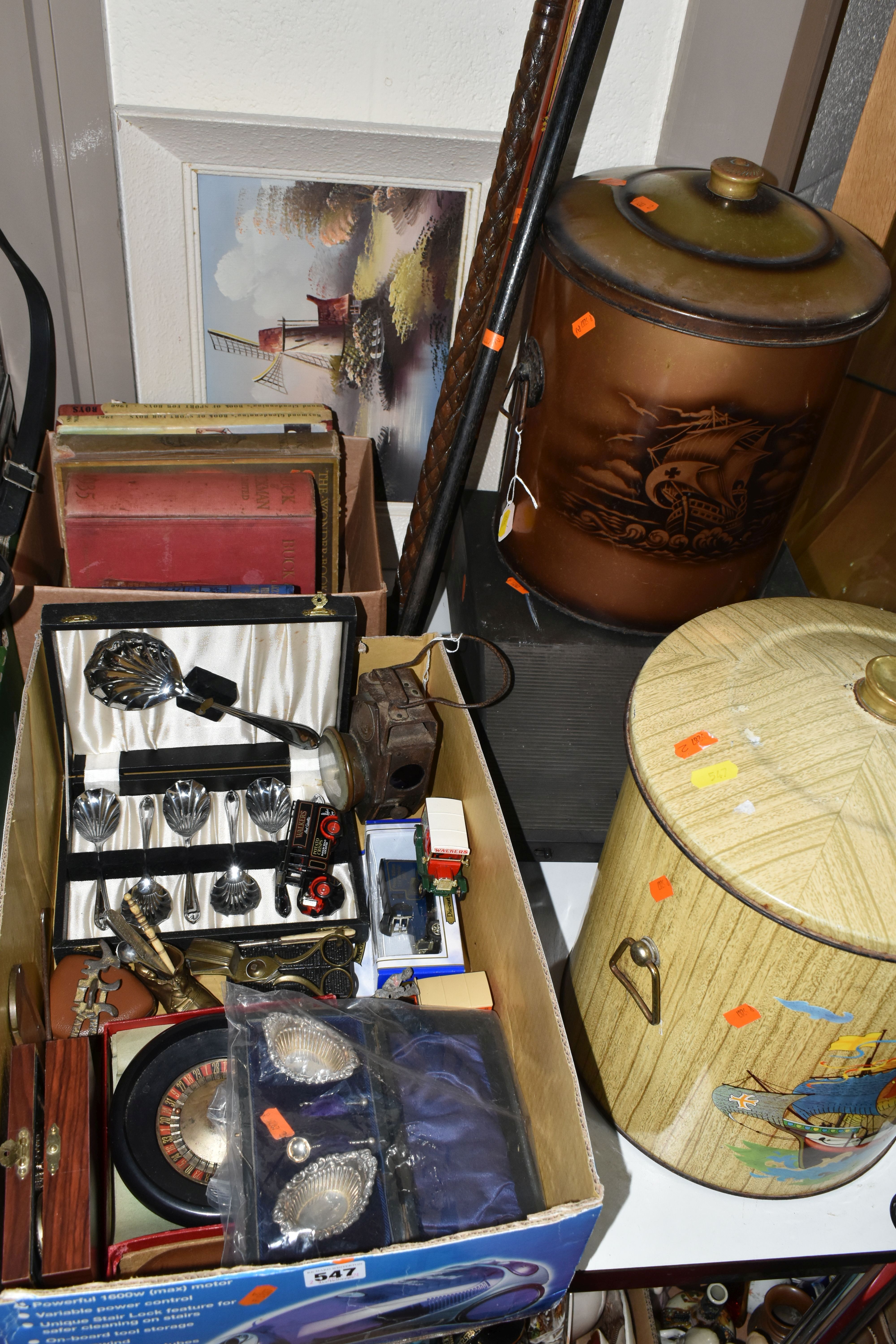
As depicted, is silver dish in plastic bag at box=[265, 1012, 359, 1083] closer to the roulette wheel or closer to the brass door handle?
the roulette wheel

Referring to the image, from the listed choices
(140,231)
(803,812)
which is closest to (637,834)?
(803,812)

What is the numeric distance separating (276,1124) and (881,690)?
1.69ft

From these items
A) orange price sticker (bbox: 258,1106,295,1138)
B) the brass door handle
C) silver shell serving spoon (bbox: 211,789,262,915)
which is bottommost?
silver shell serving spoon (bbox: 211,789,262,915)

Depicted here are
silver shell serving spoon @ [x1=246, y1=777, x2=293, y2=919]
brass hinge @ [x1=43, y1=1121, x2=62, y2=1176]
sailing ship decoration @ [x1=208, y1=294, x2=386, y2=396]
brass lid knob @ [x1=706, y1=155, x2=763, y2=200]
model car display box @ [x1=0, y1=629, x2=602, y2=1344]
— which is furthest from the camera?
sailing ship decoration @ [x1=208, y1=294, x2=386, y2=396]

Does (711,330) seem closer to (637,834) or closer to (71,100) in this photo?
(637,834)

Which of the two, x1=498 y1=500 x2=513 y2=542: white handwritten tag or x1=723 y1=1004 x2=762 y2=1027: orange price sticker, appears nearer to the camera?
x1=723 y1=1004 x2=762 y2=1027: orange price sticker

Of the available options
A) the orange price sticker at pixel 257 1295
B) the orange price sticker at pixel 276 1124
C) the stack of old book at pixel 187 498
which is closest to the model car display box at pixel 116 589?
the stack of old book at pixel 187 498

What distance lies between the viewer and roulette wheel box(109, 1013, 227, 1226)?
0.69 metres

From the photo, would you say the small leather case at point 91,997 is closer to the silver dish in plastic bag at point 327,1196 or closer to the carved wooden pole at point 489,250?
the silver dish in plastic bag at point 327,1196

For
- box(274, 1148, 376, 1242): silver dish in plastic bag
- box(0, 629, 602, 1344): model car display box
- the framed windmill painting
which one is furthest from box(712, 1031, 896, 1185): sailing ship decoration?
the framed windmill painting

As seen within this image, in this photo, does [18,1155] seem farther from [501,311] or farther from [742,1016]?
[501,311]

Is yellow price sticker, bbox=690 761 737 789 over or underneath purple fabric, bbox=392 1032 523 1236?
over

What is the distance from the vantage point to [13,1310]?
20.7 inches

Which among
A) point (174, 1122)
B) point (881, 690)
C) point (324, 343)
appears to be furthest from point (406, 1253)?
point (324, 343)
